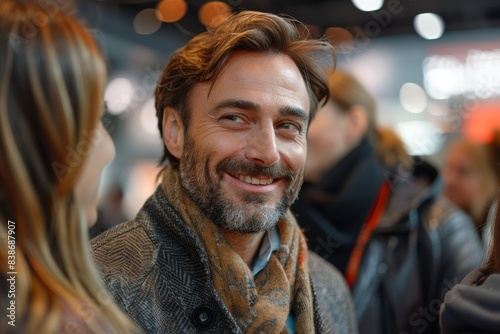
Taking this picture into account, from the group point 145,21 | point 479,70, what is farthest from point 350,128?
point 479,70

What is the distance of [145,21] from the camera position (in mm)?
4039

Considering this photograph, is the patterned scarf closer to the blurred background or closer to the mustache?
the mustache

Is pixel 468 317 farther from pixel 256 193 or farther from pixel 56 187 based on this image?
pixel 56 187

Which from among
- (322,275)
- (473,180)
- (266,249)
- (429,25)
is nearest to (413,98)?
(429,25)

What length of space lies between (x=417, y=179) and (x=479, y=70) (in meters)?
2.52

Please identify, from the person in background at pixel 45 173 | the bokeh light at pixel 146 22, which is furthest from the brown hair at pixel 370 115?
the bokeh light at pixel 146 22

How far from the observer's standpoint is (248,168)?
1324 millimetres

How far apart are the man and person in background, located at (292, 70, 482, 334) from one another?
0.74 meters

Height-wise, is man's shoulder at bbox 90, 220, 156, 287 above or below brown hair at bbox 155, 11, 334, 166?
below

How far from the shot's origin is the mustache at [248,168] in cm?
132

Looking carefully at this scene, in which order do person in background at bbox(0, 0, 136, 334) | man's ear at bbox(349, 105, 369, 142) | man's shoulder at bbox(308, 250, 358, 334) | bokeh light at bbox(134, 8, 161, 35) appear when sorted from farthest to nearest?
bokeh light at bbox(134, 8, 161, 35), man's ear at bbox(349, 105, 369, 142), man's shoulder at bbox(308, 250, 358, 334), person in background at bbox(0, 0, 136, 334)

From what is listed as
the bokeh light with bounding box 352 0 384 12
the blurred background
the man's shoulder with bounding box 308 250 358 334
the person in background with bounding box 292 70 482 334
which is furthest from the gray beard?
the bokeh light with bounding box 352 0 384 12

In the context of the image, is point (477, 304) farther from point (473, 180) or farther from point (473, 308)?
point (473, 180)

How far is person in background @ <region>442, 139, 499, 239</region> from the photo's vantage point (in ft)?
9.40
